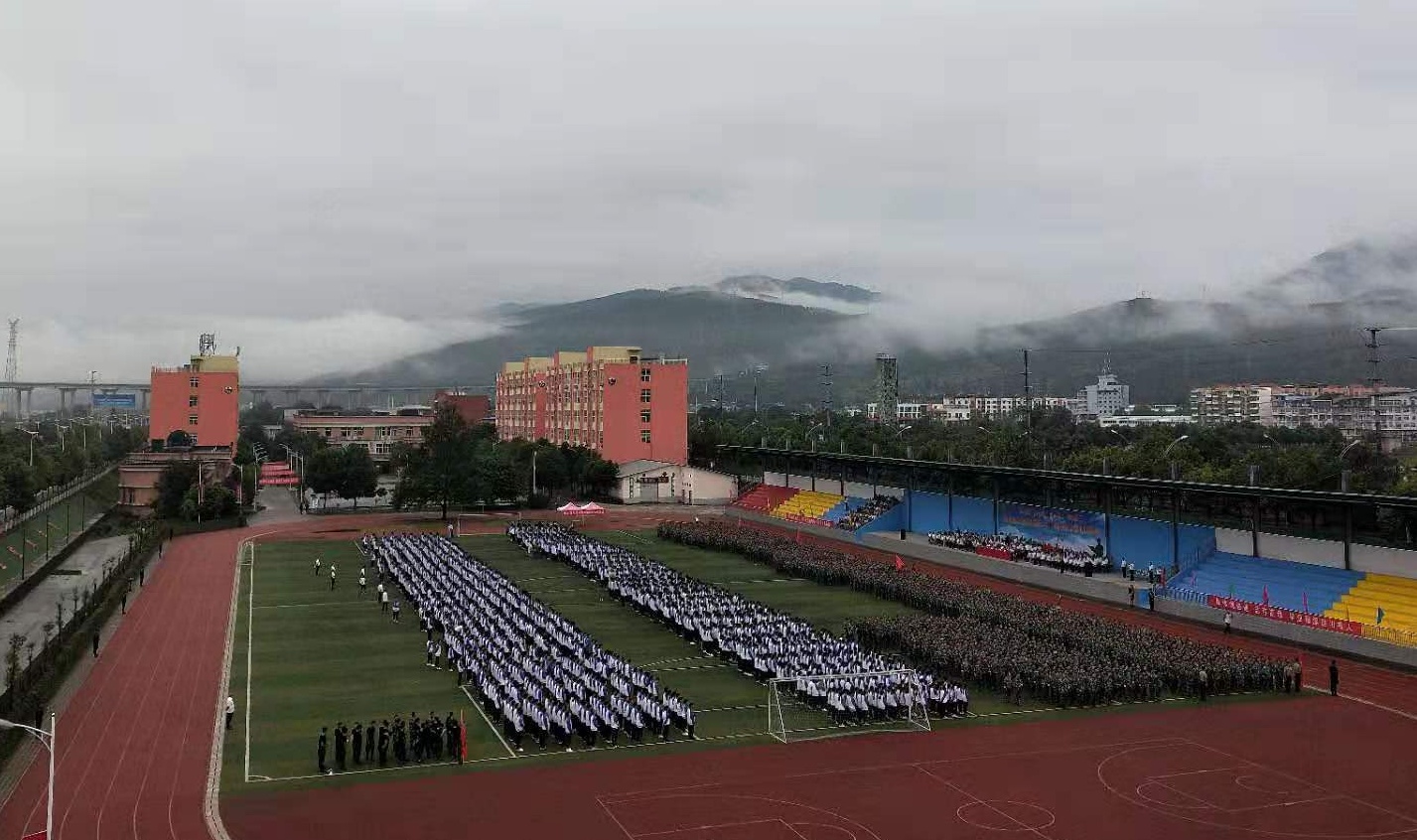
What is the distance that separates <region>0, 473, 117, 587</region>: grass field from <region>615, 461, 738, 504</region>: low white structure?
34.5 metres

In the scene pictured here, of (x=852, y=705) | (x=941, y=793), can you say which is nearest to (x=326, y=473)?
(x=852, y=705)

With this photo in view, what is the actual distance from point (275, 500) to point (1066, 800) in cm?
7729

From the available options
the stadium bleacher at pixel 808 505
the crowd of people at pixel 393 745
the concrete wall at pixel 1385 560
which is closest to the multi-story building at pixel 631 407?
the stadium bleacher at pixel 808 505

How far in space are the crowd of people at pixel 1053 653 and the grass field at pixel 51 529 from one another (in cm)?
3721

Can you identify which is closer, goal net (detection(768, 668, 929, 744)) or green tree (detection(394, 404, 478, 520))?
goal net (detection(768, 668, 929, 744))

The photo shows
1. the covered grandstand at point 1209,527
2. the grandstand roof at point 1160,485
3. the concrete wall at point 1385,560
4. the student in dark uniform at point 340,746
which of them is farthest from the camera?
the covered grandstand at point 1209,527

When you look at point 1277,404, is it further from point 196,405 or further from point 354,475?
point 196,405

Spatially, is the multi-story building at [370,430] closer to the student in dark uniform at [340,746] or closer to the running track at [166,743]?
the running track at [166,743]

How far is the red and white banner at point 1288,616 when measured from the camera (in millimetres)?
29836

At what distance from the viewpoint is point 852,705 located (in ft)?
76.2

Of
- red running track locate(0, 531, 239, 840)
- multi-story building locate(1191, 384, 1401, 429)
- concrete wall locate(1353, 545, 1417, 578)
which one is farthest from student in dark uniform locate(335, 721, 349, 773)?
multi-story building locate(1191, 384, 1401, 429)

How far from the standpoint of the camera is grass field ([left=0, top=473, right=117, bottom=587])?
49.5 metres

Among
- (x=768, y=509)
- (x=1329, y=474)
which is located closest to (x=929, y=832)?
(x=1329, y=474)

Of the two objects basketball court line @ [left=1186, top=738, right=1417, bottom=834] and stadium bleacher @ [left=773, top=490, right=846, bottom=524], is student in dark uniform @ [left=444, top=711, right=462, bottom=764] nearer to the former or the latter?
basketball court line @ [left=1186, top=738, right=1417, bottom=834]
